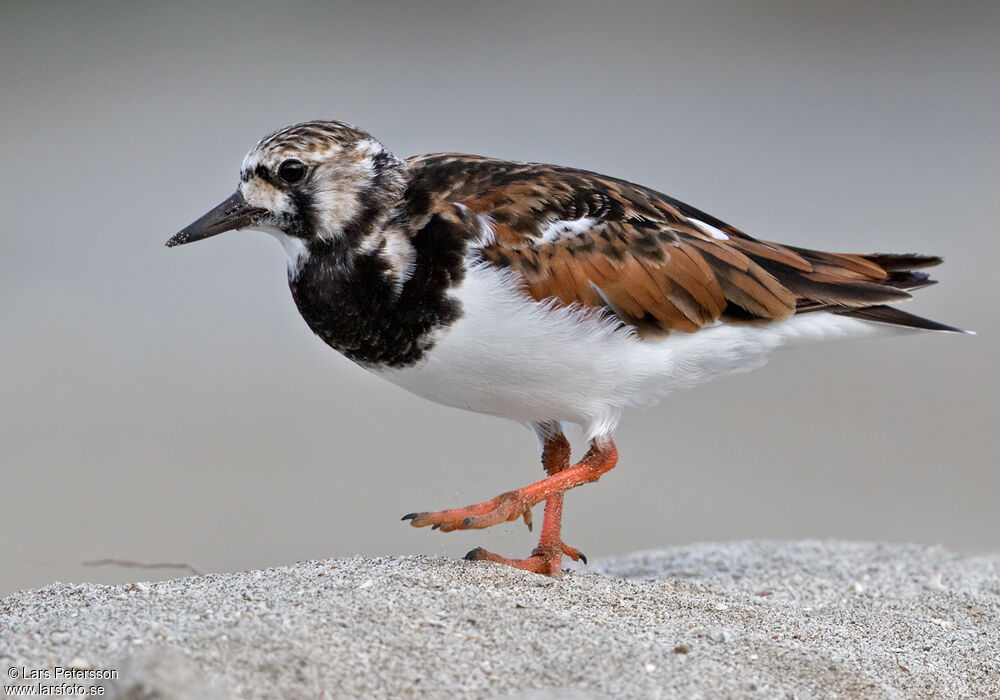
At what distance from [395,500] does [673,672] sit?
14.4 ft

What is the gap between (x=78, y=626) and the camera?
293cm

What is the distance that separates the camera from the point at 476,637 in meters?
2.91

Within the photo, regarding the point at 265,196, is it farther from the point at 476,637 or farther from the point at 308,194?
the point at 476,637

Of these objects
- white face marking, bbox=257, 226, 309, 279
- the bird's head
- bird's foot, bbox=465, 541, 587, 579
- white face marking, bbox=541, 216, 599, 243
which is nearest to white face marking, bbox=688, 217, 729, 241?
white face marking, bbox=541, 216, 599, 243

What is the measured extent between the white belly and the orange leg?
0.36ft

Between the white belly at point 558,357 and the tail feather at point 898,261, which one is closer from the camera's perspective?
the white belly at point 558,357

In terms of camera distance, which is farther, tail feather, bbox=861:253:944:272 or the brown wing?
tail feather, bbox=861:253:944:272

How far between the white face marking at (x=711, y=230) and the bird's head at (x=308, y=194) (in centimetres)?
109

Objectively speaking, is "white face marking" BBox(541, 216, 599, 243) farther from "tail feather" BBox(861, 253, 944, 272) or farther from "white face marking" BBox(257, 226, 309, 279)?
"tail feather" BBox(861, 253, 944, 272)

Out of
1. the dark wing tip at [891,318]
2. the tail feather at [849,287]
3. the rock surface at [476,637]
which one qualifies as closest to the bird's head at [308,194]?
the rock surface at [476,637]

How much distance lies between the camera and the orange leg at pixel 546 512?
3.66 m

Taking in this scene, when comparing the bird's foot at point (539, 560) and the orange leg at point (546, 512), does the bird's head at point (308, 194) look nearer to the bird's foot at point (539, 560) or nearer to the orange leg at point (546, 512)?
the orange leg at point (546, 512)

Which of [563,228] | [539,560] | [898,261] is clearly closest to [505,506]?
[539,560]

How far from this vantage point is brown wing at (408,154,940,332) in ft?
12.3
